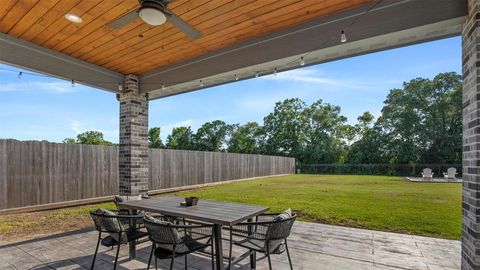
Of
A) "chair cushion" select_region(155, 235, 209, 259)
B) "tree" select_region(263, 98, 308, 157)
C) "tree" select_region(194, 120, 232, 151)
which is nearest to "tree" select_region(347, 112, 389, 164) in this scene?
"tree" select_region(263, 98, 308, 157)

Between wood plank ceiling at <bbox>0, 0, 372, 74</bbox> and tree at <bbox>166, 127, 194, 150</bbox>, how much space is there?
94.1ft

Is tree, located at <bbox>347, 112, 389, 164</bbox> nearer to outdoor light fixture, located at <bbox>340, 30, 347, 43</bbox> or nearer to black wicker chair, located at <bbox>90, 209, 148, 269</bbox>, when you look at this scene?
outdoor light fixture, located at <bbox>340, 30, 347, 43</bbox>

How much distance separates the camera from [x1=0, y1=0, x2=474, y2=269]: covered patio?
8.41 ft

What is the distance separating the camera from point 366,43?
10.5 ft

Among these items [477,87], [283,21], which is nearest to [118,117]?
[283,21]

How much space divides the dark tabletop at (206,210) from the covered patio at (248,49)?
2.19 ft

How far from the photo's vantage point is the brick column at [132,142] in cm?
524

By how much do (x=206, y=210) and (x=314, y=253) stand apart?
1.59 m

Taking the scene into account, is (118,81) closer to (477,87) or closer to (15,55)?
(15,55)

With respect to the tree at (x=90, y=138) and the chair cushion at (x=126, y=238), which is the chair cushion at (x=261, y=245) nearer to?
the chair cushion at (x=126, y=238)

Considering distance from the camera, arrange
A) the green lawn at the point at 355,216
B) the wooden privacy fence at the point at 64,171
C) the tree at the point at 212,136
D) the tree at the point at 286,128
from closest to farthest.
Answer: the green lawn at the point at 355,216, the wooden privacy fence at the point at 64,171, the tree at the point at 286,128, the tree at the point at 212,136

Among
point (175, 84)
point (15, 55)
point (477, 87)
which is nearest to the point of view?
point (477, 87)

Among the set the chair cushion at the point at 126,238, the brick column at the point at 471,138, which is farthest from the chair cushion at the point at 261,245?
the brick column at the point at 471,138

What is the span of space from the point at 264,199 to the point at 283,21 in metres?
6.19
